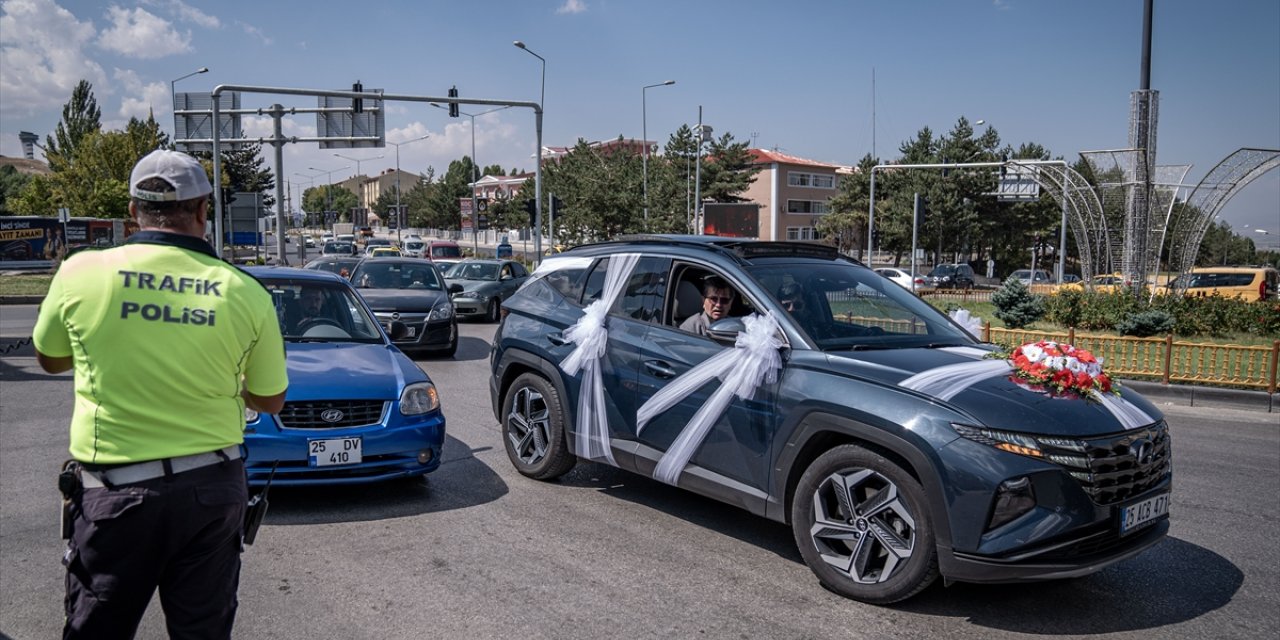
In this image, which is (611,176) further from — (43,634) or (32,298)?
(43,634)

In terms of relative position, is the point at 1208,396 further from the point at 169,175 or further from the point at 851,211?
the point at 851,211

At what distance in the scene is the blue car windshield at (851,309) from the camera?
16.5ft

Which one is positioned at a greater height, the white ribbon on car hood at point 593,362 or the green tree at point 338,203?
the green tree at point 338,203

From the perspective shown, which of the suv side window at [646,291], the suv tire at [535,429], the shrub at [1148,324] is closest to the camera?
the suv side window at [646,291]

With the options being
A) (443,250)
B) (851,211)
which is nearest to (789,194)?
(851,211)

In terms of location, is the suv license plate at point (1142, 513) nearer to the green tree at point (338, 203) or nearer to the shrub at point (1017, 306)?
the shrub at point (1017, 306)

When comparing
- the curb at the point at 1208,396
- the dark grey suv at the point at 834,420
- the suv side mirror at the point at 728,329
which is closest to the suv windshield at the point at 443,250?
the curb at the point at 1208,396

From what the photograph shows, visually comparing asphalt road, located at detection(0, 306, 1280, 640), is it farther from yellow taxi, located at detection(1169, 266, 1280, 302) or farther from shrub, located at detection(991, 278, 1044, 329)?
yellow taxi, located at detection(1169, 266, 1280, 302)

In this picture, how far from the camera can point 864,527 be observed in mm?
4352

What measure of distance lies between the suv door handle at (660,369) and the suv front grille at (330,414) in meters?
1.80

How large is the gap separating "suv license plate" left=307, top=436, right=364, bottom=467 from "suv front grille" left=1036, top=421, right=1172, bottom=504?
3984 mm

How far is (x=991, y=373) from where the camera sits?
4.47 meters

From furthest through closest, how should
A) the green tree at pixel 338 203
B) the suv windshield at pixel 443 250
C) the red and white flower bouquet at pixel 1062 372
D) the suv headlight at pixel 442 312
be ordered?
the green tree at pixel 338 203 → the suv windshield at pixel 443 250 → the suv headlight at pixel 442 312 → the red and white flower bouquet at pixel 1062 372

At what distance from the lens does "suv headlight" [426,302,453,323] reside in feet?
46.6
